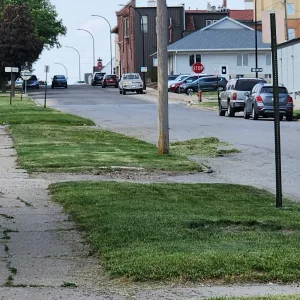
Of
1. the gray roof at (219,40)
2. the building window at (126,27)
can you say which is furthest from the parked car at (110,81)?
the building window at (126,27)

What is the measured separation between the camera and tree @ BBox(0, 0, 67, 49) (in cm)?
11794

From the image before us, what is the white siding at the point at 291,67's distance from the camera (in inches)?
2351

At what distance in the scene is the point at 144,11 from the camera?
352ft

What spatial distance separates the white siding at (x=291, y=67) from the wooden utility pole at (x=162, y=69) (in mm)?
38075

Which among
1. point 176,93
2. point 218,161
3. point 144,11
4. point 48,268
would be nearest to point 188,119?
point 218,161

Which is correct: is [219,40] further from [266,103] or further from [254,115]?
[266,103]

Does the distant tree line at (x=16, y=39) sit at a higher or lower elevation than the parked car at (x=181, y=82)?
higher

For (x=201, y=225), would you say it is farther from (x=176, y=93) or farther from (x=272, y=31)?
(x=176, y=93)

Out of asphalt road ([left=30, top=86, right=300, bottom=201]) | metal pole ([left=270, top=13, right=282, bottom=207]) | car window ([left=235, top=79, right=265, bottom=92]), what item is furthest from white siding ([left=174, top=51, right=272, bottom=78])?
metal pole ([left=270, top=13, right=282, bottom=207])

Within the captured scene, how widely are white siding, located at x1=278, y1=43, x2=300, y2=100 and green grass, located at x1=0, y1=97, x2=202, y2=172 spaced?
97.2 ft

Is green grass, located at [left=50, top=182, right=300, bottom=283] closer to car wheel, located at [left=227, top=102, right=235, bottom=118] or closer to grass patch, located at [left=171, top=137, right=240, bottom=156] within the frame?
grass patch, located at [left=171, top=137, right=240, bottom=156]

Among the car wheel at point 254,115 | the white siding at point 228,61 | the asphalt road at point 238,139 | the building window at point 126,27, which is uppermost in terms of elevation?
the building window at point 126,27

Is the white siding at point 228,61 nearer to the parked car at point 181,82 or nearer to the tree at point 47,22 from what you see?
the parked car at point 181,82

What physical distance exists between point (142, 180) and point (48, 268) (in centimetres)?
843
